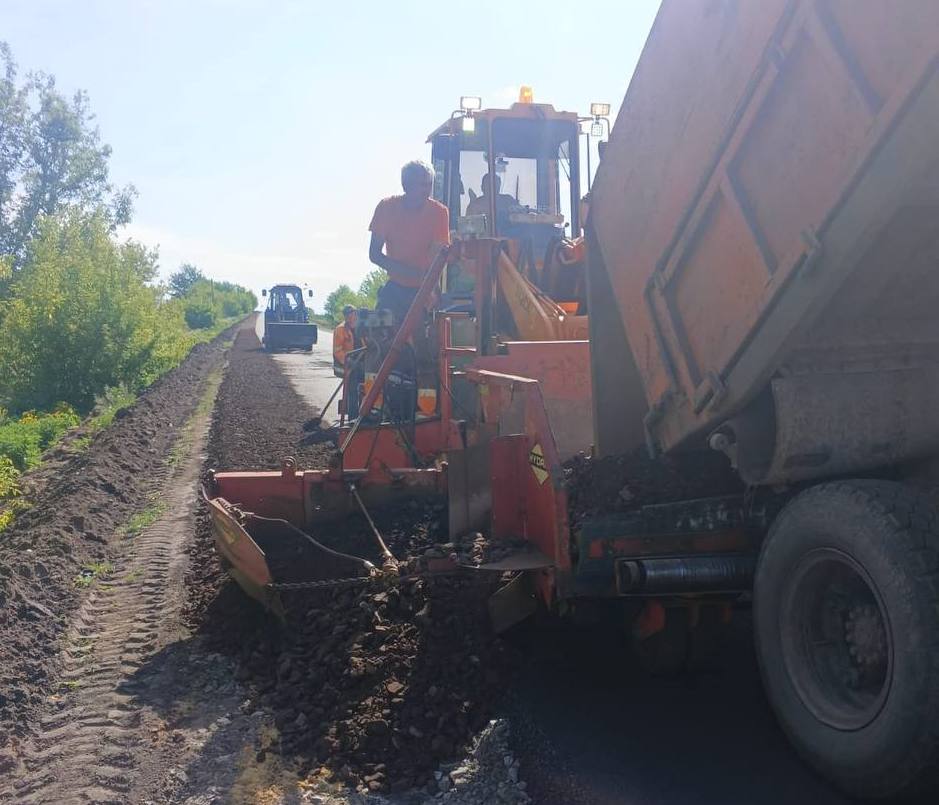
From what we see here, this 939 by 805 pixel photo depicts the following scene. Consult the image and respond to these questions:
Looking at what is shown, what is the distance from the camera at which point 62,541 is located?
21.9 feet

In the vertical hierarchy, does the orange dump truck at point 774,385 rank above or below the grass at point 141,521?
above

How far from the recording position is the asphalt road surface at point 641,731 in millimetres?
3084

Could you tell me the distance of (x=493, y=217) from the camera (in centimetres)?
767

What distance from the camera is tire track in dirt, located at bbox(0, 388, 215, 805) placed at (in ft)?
11.5

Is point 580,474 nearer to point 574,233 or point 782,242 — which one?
point 782,242

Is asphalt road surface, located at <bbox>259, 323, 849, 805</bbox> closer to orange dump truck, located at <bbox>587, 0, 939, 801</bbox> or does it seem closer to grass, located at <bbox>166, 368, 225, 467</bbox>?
orange dump truck, located at <bbox>587, 0, 939, 801</bbox>

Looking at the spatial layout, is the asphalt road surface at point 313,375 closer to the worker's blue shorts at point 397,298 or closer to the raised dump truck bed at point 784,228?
the worker's blue shorts at point 397,298

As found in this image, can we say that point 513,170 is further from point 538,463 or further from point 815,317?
point 815,317

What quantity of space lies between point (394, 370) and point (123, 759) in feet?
14.6

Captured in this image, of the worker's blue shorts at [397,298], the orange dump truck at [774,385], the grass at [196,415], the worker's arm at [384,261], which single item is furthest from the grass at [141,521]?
the orange dump truck at [774,385]

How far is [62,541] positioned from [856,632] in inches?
229

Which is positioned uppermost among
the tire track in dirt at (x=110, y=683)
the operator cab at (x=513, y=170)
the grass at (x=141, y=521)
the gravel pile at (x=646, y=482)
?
the operator cab at (x=513, y=170)

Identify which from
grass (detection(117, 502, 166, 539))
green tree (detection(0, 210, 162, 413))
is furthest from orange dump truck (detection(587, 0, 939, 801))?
green tree (detection(0, 210, 162, 413))

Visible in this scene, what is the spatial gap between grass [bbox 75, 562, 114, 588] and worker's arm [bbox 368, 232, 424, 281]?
134 inches
